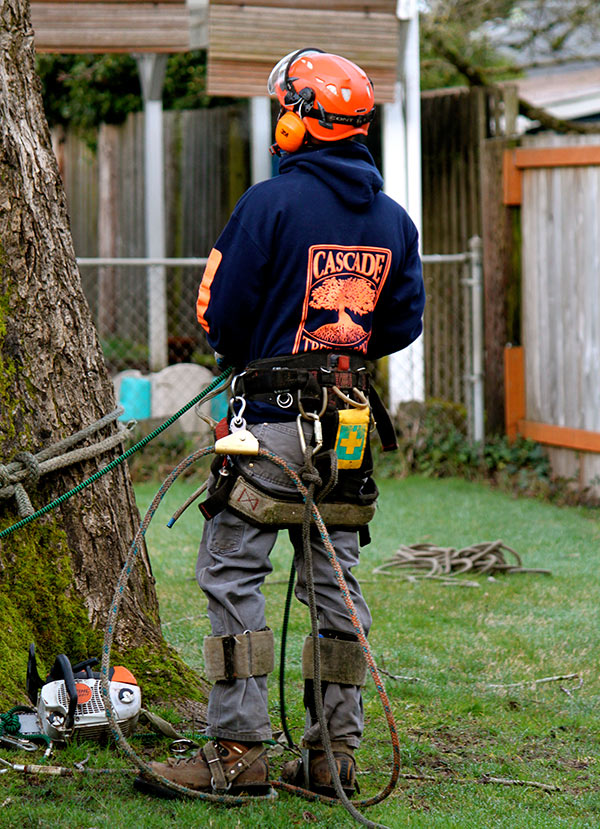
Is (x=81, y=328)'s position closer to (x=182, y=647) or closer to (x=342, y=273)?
(x=342, y=273)

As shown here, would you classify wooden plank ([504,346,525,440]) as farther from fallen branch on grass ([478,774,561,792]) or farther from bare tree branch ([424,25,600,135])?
fallen branch on grass ([478,774,561,792])

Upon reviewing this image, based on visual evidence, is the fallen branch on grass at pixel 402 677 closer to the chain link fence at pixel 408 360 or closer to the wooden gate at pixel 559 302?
the wooden gate at pixel 559 302

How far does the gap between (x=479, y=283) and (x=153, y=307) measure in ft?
9.35

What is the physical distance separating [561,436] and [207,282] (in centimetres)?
537

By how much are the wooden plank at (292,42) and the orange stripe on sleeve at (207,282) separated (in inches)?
245

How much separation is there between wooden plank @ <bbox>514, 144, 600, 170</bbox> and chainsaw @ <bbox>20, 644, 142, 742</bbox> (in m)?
5.64

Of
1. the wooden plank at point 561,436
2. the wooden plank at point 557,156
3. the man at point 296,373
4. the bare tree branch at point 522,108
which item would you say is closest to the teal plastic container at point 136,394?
the wooden plank at point 561,436

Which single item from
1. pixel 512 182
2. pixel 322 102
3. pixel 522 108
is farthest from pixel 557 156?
pixel 322 102

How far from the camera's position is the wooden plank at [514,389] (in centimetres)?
866

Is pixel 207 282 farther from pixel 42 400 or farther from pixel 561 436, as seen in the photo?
pixel 561 436

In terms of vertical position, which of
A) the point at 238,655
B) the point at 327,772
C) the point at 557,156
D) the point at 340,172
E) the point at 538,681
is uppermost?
the point at 557,156

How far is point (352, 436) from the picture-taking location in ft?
10.8

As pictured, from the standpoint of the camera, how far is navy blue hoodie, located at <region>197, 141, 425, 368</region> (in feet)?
10.3

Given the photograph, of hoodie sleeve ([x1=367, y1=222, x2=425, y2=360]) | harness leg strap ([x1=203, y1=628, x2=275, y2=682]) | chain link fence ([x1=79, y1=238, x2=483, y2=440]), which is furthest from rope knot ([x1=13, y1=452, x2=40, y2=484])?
chain link fence ([x1=79, y1=238, x2=483, y2=440])
